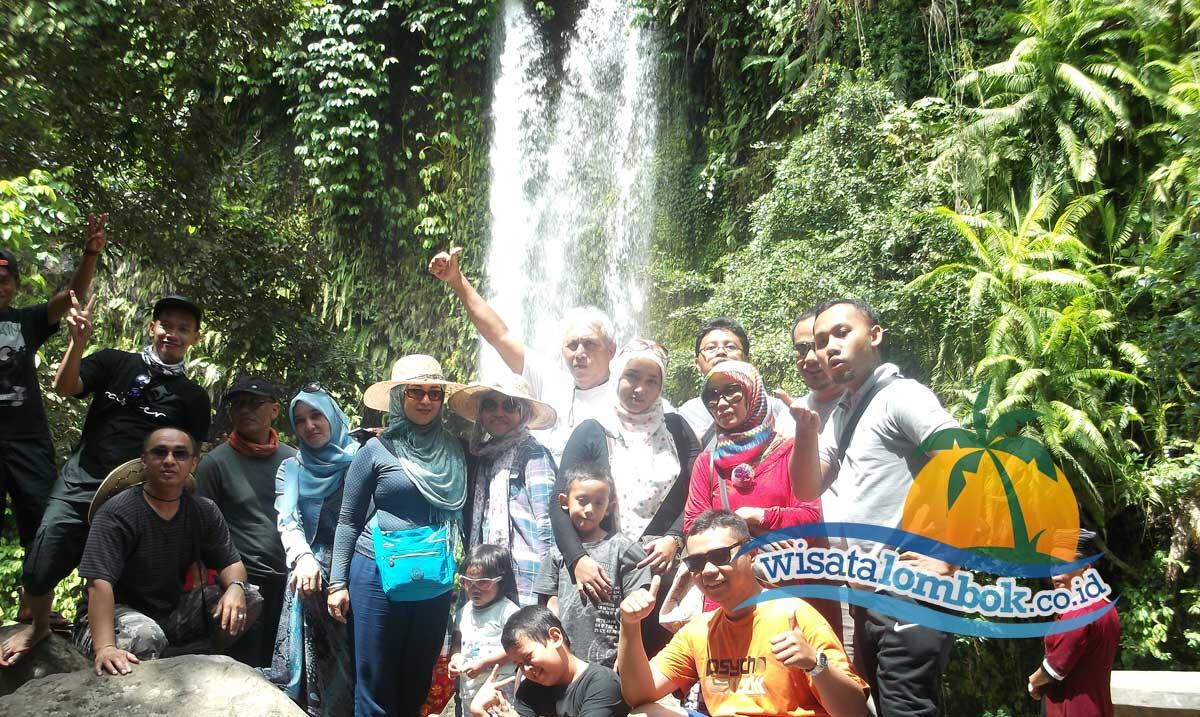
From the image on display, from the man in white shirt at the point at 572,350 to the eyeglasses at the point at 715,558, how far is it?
85 centimetres

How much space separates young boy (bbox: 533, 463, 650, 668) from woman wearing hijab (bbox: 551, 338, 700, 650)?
0.05m

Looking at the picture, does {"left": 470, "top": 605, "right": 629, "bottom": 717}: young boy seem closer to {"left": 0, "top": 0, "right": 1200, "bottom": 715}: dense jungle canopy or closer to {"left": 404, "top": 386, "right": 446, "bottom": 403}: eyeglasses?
{"left": 404, "top": 386, "right": 446, "bottom": 403}: eyeglasses

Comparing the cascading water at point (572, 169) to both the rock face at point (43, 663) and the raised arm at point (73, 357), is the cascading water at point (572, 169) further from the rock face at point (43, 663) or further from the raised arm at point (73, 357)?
the rock face at point (43, 663)

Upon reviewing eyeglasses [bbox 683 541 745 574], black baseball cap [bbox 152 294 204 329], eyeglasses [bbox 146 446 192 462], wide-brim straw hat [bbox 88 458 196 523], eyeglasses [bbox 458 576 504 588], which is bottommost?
eyeglasses [bbox 458 576 504 588]

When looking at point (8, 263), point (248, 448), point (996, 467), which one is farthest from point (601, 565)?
point (8, 263)

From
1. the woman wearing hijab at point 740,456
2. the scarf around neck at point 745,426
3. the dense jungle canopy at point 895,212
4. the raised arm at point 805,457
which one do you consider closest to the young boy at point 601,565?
the woman wearing hijab at point 740,456

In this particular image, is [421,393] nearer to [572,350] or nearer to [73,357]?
[572,350]

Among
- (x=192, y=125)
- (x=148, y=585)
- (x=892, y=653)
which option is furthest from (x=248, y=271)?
(x=892, y=653)

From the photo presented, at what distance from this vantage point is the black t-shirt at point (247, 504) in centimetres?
370

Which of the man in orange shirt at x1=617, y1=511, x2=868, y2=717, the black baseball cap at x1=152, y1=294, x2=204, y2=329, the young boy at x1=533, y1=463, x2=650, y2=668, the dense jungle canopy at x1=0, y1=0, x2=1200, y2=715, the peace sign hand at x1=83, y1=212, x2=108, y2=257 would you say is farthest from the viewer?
the dense jungle canopy at x1=0, y1=0, x2=1200, y2=715

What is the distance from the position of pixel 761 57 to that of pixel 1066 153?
3874 mm

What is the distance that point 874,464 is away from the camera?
9.27ft

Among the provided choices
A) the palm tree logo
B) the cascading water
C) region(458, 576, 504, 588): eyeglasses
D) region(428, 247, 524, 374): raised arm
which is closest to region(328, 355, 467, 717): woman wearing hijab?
region(458, 576, 504, 588): eyeglasses

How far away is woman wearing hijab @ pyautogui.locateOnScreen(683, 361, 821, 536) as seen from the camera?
293cm
